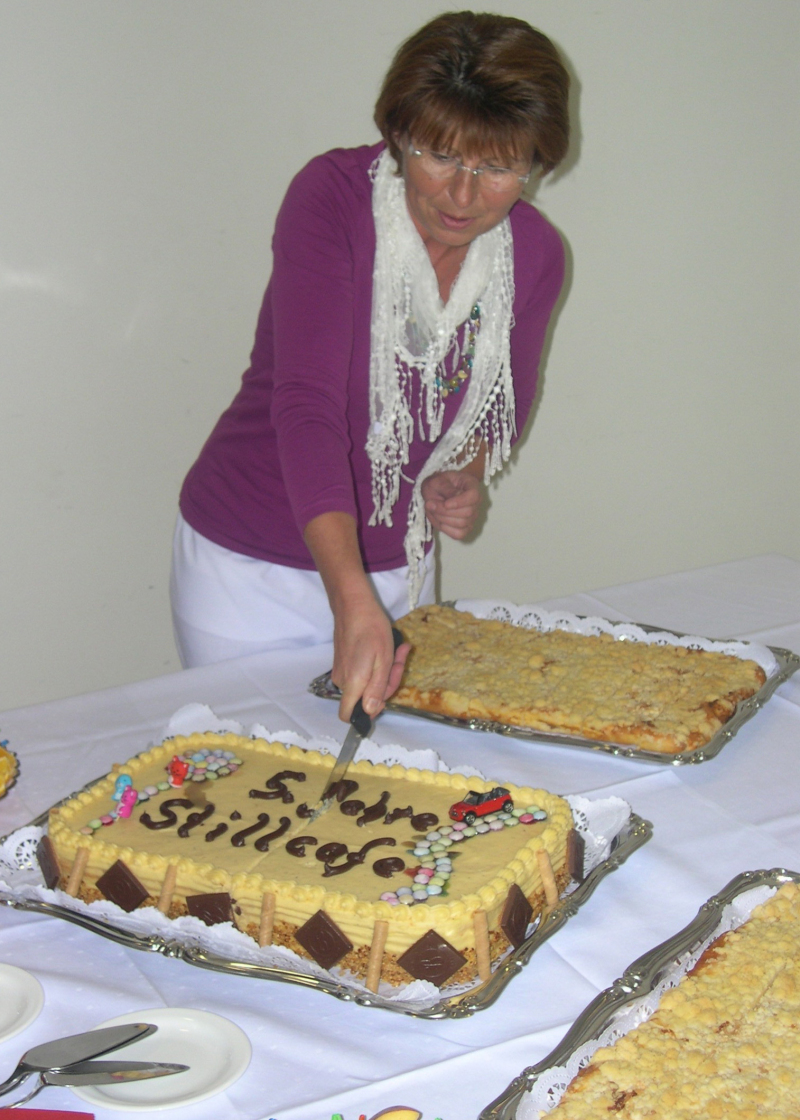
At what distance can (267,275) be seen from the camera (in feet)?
9.29

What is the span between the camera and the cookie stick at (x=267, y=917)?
1.04 m

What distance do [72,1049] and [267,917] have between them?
0.22 m

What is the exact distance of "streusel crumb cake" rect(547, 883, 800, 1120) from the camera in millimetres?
804

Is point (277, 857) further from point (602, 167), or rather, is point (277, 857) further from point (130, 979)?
point (602, 167)

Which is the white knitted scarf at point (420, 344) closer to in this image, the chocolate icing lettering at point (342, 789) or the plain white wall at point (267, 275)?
the chocolate icing lettering at point (342, 789)

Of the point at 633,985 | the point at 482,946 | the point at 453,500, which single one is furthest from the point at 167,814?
the point at 453,500

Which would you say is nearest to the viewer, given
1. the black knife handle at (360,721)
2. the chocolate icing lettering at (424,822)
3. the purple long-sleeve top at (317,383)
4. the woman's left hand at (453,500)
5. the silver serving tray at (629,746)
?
the chocolate icing lettering at (424,822)

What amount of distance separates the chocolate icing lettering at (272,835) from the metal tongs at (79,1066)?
0.26 m

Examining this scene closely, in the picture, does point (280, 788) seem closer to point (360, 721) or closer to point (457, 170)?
point (360, 721)

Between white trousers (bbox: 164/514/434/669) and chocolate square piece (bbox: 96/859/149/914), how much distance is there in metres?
0.75

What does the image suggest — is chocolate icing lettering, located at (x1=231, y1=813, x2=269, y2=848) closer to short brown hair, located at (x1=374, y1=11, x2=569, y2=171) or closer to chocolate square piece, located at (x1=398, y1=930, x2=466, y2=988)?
chocolate square piece, located at (x1=398, y1=930, x2=466, y2=988)

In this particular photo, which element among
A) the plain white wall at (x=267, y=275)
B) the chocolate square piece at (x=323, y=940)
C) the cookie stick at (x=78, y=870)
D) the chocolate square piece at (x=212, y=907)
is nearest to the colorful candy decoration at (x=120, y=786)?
the cookie stick at (x=78, y=870)

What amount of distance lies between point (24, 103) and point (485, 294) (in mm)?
1318

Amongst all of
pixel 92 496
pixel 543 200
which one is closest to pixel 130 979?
pixel 92 496
